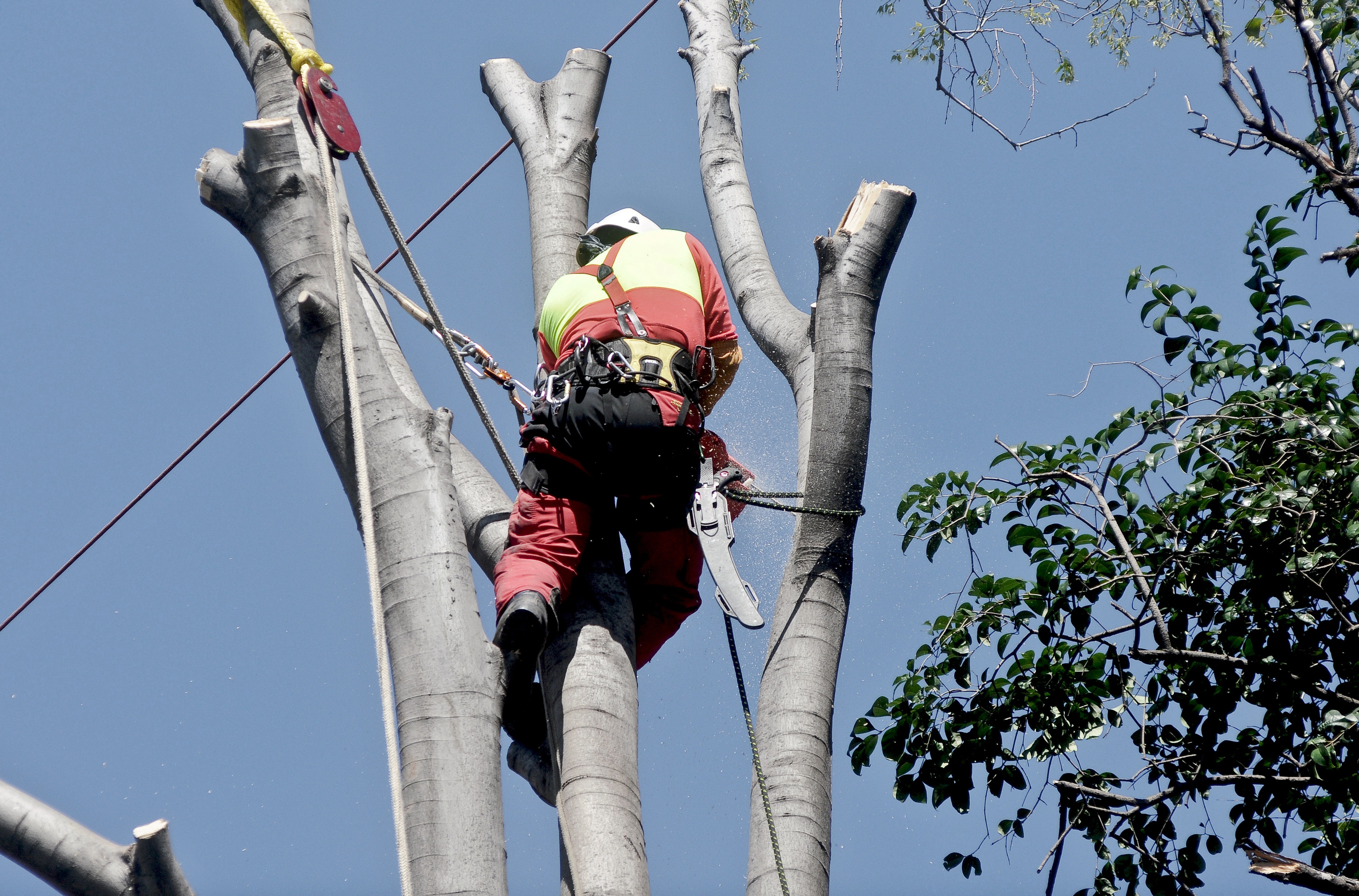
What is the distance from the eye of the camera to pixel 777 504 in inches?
131

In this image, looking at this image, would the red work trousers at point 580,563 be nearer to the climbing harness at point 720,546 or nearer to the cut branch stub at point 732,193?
the climbing harness at point 720,546

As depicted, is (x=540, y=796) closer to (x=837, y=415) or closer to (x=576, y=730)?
(x=576, y=730)

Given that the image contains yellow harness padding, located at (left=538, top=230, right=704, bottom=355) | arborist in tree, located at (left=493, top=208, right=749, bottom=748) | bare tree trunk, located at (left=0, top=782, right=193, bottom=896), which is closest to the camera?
bare tree trunk, located at (left=0, top=782, right=193, bottom=896)

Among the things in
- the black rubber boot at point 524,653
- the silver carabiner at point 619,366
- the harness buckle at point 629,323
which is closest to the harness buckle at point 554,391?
the silver carabiner at point 619,366

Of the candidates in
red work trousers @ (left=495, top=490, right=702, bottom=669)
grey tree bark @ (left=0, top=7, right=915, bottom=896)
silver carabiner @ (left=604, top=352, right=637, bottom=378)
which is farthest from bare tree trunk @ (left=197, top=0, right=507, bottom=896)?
silver carabiner @ (left=604, top=352, right=637, bottom=378)

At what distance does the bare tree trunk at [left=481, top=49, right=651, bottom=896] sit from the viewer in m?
2.36

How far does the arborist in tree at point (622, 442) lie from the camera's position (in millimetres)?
3004

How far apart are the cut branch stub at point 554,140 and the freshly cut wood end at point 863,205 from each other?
860 mm

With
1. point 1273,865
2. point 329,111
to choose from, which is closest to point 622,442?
point 329,111

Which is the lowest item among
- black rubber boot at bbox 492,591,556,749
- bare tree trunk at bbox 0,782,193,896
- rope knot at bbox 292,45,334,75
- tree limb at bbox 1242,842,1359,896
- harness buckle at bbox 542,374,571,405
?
tree limb at bbox 1242,842,1359,896

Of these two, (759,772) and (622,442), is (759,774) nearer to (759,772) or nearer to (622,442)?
(759,772)

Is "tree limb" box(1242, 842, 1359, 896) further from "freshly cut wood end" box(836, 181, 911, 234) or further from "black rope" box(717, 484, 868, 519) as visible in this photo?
"freshly cut wood end" box(836, 181, 911, 234)

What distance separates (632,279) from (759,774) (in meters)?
1.41

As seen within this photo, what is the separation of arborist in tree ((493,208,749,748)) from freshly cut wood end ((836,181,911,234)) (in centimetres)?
49
